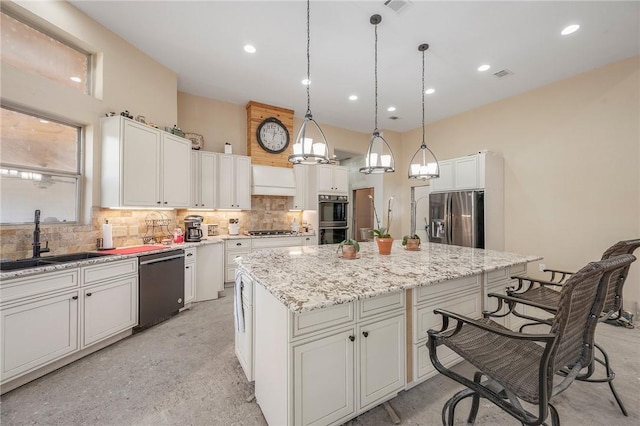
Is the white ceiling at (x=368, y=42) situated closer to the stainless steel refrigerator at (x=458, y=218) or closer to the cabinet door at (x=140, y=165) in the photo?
the cabinet door at (x=140, y=165)

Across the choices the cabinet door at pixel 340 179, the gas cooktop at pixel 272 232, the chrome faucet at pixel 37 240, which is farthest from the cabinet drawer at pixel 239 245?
the cabinet door at pixel 340 179

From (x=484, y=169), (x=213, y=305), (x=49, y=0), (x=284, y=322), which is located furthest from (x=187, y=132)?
(x=484, y=169)

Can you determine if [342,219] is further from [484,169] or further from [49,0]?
[49,0]

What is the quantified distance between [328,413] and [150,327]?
256 centimetres

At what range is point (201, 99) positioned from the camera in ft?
15.0

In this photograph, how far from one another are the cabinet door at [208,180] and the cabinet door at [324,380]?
354 cm

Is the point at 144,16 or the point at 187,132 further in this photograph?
the point at 187,132

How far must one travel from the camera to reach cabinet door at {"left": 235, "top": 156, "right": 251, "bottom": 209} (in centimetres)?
453

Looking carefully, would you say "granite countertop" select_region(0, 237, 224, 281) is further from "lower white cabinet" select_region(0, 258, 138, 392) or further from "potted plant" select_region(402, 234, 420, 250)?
"potted plant" select_region(402, 234, 420, 250)

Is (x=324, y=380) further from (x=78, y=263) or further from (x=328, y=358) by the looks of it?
(x=78, y=263)

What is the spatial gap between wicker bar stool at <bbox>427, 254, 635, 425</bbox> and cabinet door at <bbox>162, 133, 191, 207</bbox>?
350 centimetres

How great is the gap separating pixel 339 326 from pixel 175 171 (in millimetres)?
3243

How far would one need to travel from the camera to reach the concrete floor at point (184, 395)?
5.39ft

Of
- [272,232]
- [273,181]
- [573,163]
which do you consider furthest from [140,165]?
[573,163]
